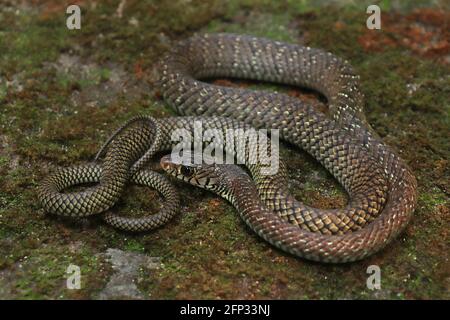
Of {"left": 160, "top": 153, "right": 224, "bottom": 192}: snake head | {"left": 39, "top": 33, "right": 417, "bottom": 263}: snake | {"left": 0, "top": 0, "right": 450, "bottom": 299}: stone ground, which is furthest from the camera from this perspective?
{"left": 160, "top": 153, "right": 224, "bottom": 192}: snake head

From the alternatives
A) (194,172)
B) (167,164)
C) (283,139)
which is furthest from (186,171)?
(283,139)

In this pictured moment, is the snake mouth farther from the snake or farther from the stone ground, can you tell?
the stone ground

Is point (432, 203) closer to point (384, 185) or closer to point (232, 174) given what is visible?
point (384, 185)

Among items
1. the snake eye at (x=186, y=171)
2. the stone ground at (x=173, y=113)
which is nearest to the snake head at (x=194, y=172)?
the snake eye at (x=186, y=171)

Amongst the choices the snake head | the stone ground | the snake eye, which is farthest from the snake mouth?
the stone ground

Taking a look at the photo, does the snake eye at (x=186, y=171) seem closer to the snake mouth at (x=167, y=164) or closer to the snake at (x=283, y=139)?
the snake at (x=283, y=139)

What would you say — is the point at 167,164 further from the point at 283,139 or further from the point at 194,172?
the point at 283,139
